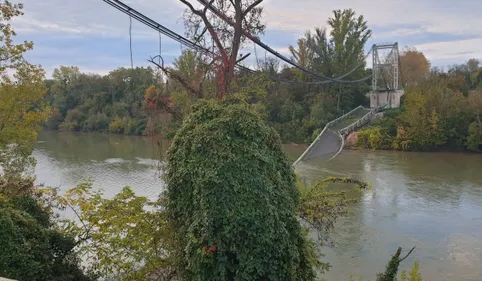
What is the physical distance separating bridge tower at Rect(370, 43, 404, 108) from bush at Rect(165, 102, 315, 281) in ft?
88.7

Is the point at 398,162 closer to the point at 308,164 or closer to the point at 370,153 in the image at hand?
the point at 370,153

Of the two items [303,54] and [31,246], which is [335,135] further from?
[31,246]

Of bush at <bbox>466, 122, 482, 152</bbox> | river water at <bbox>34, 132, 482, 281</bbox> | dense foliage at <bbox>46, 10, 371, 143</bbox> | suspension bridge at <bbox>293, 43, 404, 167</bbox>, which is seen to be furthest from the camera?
dense foliage at <bbox>46, 10, 371, 143</bbox>

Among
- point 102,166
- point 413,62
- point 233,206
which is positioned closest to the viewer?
point 233,206

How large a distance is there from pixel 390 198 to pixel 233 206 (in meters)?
11.6

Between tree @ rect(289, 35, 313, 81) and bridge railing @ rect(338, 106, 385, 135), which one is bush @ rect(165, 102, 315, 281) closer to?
bridge railing @ rect(338, 106, 385, 135)

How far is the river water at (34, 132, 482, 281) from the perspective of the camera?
8.87 metres

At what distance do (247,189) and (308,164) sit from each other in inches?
616

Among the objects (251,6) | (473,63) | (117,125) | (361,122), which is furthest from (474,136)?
(117,125)

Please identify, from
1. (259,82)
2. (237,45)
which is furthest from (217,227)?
(259,82)

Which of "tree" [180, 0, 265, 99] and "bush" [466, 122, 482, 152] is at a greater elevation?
"tree" [180, 0, 265, 99]

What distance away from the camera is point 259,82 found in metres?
7.23

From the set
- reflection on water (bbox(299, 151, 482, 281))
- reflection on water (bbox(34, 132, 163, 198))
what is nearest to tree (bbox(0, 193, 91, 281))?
reflection on water (bbox(34, 132, 163, 198))

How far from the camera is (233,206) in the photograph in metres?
3.74
